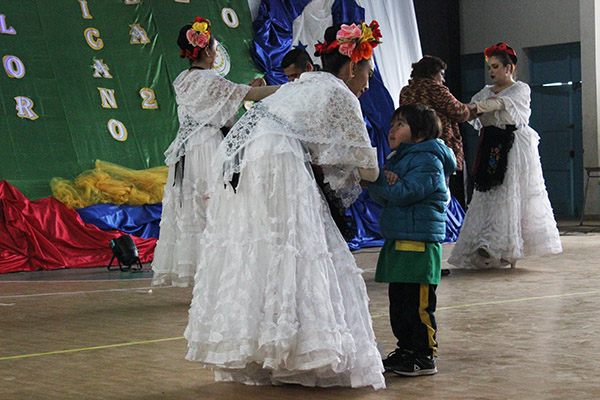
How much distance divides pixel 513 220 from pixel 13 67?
4.83m

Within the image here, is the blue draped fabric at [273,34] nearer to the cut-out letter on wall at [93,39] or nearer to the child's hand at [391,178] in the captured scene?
the cut-out letter on wall at [93,39]

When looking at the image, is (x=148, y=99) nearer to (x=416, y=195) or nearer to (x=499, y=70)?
(x=499, y=70)

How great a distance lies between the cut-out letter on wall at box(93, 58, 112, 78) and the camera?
874 cm

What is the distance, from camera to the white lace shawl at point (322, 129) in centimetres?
297

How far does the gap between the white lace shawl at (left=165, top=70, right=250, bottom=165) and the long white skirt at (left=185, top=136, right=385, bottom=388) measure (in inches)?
71.9

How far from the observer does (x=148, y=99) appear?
904cm

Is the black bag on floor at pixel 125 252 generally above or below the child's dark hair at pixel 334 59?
below

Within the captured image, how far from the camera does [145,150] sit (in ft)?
28.9

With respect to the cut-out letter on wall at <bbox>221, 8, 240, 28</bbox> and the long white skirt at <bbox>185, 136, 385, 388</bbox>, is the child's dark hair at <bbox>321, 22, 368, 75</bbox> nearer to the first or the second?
the long white skirt at <bbox>185, 136, 385, 388</bbox>

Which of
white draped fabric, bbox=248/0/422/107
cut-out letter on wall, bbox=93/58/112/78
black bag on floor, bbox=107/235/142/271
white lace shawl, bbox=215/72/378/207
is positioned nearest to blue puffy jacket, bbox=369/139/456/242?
white lace shawl, bbox=215/72/378/207

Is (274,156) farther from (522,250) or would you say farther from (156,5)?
(156,5)

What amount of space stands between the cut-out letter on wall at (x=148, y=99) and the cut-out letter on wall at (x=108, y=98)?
0.33m

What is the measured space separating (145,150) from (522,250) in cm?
407

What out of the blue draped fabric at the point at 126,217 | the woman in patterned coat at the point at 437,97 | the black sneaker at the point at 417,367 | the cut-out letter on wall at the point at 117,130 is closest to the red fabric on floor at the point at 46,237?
the blue draped fabric at the point at 126,217
